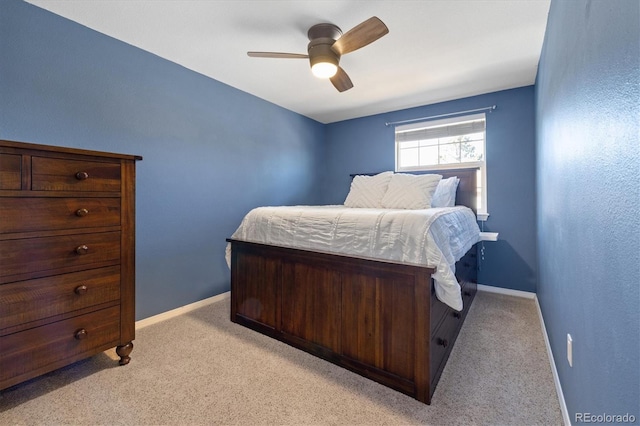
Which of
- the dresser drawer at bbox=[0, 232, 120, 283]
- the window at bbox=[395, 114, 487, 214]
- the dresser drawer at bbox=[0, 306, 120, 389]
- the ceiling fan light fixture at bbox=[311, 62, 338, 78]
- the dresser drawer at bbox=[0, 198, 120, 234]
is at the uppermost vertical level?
the ceiling fan light fixture at bbox=[311, 62, 338, 78]

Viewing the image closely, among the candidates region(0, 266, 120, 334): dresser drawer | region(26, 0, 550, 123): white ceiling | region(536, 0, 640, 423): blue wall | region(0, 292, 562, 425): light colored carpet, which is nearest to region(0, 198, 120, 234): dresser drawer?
region(0, 266, 120, 334): dresser drawer

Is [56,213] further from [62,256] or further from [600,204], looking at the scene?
[600,204]

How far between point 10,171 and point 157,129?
126cm

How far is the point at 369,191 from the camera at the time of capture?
3076 millimetres

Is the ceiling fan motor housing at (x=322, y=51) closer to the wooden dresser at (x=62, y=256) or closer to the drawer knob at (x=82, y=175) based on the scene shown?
the wooden dresser at (x=62, y=256)

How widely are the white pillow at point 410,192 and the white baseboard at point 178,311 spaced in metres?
1.99

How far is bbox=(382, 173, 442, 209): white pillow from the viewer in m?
2.58

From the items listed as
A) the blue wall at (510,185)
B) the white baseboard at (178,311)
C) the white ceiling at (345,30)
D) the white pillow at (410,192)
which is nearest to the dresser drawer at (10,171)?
the white ceiling at (345,30)

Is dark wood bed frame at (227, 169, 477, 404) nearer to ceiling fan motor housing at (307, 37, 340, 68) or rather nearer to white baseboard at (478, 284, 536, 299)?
white baseboard at (478, 284, 536, 299)

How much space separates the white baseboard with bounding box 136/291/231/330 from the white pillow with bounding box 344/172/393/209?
1740 millimetres

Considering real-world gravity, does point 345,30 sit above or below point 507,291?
above

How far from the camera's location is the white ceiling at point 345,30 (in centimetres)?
182

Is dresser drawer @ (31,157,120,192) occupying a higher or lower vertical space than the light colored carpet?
higher

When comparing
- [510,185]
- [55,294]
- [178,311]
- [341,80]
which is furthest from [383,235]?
[510,185]
